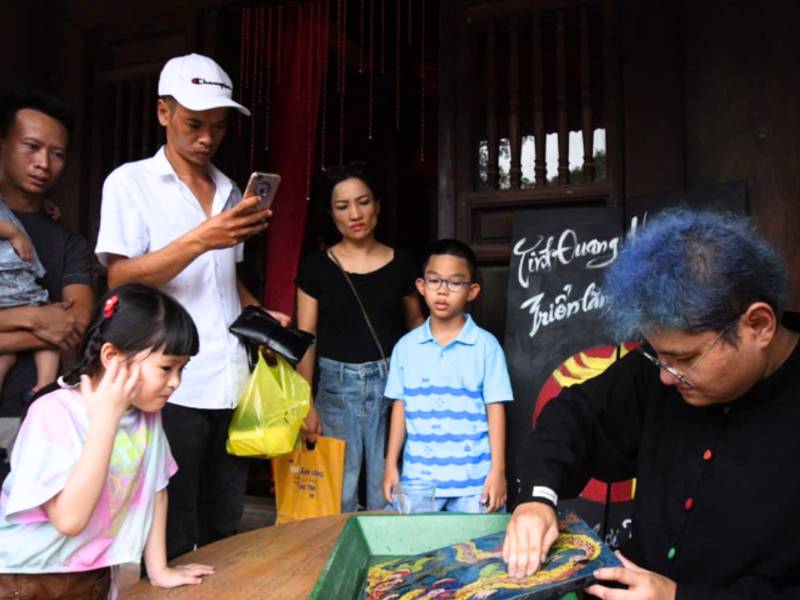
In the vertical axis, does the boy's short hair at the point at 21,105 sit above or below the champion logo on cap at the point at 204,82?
below

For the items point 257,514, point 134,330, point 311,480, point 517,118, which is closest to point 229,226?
point 134,330

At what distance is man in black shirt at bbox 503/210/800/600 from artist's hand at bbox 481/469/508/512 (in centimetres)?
105

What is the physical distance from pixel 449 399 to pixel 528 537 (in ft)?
4.86

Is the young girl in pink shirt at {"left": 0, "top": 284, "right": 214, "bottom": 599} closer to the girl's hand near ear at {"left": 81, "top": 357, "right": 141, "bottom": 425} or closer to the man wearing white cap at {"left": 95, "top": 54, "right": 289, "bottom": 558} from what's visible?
the girl's hand near ear at {"left": 81, "top": 357, "right": 141, "bottom": 425}

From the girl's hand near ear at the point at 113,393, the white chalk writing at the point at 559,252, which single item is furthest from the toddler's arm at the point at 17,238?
the white chalk writing at the point at 559,252

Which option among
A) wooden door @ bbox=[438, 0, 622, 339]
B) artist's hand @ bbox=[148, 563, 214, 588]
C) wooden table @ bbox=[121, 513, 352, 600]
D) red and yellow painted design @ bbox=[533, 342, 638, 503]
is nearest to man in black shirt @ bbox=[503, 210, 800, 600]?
wooden table @ bbox=[121, 513, 352, 600]

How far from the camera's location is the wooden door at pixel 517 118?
3.20 metres

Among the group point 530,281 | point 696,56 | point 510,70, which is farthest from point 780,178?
point 510,70

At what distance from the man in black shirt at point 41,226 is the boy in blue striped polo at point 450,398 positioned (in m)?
1.21

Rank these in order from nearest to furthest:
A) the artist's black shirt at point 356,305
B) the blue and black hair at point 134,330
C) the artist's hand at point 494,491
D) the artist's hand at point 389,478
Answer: the blue and black hair at point 134,330, the artist's hand at point 494,491, the artist's hand at point 389,478, the artist's black shirt at point 356,305

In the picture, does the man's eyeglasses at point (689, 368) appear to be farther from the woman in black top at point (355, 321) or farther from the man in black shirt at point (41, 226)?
the man in black shirt at point (41, 226)

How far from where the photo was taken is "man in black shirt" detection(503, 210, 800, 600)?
125cm

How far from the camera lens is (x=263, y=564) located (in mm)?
1464

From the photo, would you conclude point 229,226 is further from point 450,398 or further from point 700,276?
point 700,276
